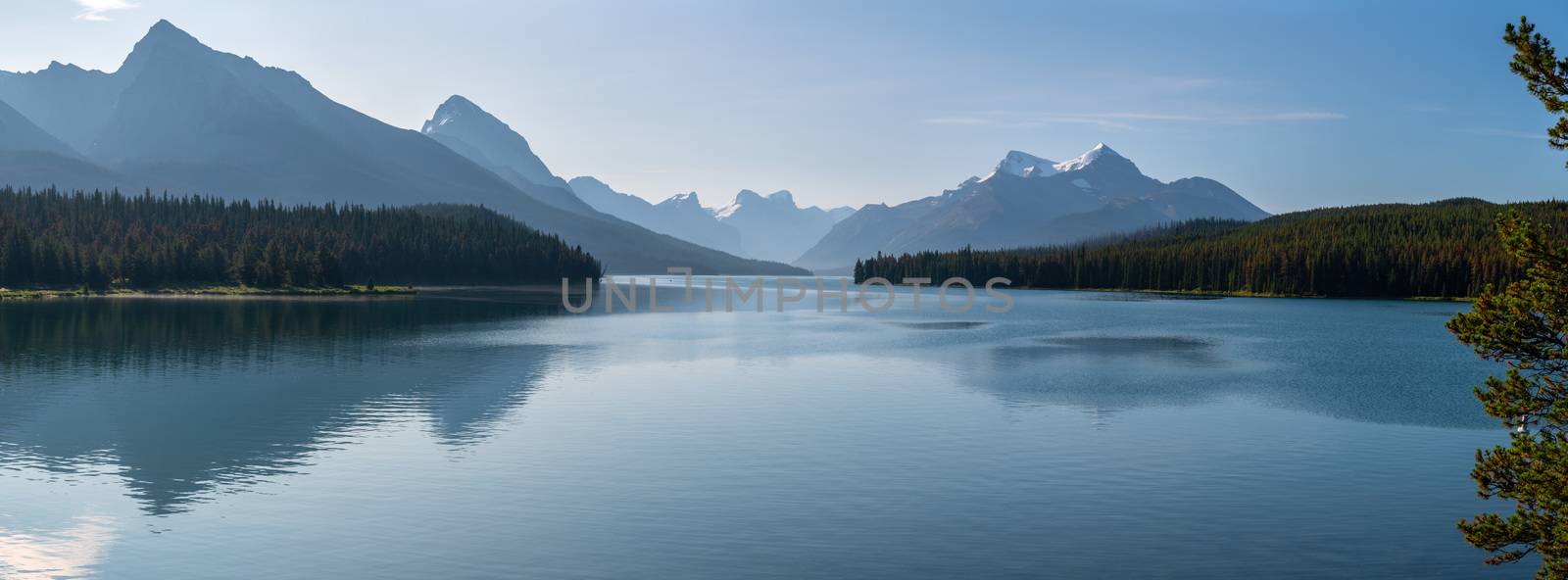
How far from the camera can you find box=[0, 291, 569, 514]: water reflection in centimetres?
4156

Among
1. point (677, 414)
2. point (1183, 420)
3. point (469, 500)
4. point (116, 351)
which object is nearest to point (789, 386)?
point (677, 414)

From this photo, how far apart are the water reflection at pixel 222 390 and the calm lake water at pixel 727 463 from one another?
0.33 metres

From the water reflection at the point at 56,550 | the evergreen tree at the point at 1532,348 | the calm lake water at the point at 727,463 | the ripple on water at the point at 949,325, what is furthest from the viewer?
the ripple on water at the point at 949,325

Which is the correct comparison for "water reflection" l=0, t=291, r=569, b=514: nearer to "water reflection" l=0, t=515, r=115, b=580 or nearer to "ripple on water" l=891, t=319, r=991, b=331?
"water reflection" l=0, t=515, r=115, b=580

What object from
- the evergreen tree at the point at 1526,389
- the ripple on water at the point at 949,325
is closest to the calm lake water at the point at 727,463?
the evergreen tree at the point at 1526,389

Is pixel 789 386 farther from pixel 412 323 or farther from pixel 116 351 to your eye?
pixel 412 323

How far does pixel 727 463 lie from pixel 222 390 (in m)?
37.1

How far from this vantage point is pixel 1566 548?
765 inches

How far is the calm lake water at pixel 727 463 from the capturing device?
28453 mm

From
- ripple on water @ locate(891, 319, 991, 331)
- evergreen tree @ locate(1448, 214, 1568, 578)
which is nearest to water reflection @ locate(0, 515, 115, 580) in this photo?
evergreen tree @ locate(1448, 214, 1568, 578)

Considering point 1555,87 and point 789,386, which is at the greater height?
point 1555,87

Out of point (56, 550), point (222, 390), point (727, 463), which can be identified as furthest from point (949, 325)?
point (56, 550)

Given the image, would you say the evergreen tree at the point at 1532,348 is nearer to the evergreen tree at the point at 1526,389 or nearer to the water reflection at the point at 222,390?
the evergreen tree at the point at 1526,389

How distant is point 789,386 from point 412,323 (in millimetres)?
75456
